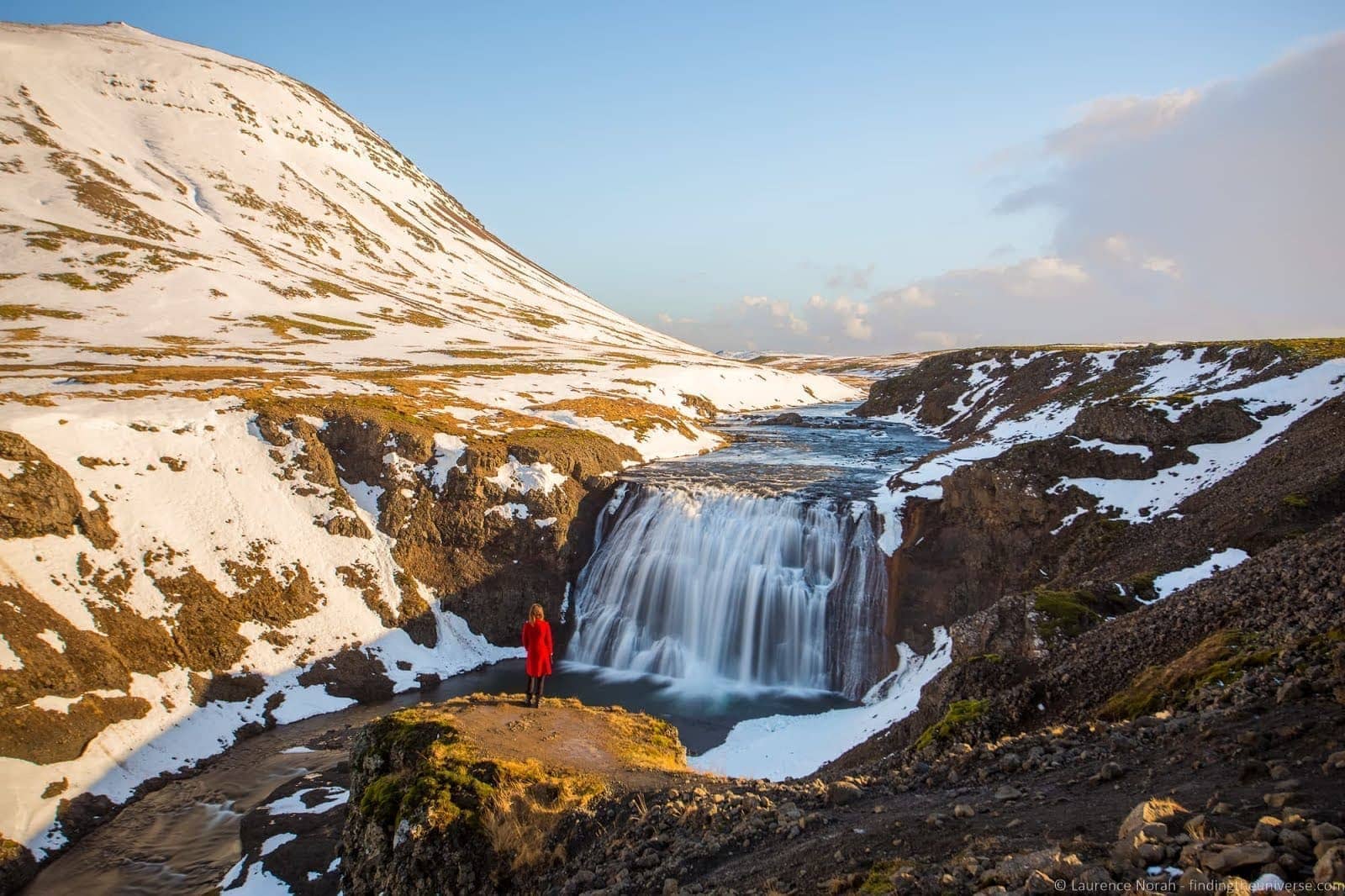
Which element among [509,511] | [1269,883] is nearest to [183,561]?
[509,511]

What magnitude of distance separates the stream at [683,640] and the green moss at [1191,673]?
15260mm

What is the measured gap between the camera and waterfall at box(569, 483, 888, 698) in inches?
1093

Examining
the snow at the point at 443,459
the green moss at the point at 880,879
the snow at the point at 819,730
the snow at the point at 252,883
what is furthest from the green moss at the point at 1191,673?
the snow at the point at 443,459

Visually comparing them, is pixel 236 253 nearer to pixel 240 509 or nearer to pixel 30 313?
pixel 30 313

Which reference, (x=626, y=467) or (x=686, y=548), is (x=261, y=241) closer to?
(x=626, y=467)

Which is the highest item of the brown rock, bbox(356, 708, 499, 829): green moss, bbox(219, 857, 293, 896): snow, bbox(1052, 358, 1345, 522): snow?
bbox(1052, 358, 1345, 522): snow

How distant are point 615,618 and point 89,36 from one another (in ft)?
813

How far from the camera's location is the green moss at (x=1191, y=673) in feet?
27.7

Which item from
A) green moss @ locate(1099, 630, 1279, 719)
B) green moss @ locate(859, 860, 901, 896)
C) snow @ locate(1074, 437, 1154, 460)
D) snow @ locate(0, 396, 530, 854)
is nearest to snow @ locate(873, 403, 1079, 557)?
snow @ locate(1074, 437, 1154, 460)

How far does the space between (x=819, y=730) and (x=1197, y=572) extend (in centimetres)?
1209

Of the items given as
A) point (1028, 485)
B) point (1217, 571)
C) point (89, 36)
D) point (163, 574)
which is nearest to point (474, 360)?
point (163, 574)

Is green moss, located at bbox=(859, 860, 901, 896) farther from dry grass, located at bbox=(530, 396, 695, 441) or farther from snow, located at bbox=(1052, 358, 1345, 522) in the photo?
dry grass, located at bbox=(530, 396, 695, 441)

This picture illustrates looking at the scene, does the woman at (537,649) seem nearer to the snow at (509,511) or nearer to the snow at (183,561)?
the snow at (183,561)

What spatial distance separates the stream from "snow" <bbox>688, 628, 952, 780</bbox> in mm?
944
